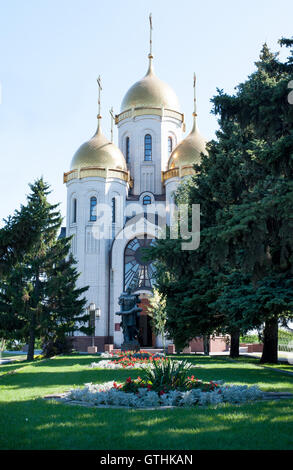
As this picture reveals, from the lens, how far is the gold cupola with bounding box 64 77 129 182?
116 feet

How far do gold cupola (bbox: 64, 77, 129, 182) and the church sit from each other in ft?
0.25

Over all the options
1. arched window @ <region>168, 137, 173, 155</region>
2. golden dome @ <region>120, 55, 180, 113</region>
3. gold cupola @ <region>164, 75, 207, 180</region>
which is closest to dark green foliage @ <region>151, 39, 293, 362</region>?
gold cupola @ <region>164, 75, 207, 180</region>

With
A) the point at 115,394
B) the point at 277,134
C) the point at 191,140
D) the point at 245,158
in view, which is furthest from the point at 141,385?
the point at 191,140

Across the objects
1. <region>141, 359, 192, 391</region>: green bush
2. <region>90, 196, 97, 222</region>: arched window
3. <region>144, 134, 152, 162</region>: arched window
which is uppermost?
<region>144, 134, 152, 162</region>: arched window

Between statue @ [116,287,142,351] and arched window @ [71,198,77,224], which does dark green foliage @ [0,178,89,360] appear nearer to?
statue @ [116,287,142,351]

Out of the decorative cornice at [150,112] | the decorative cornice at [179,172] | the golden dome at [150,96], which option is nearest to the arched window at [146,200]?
the decorative cornice at [179,172]

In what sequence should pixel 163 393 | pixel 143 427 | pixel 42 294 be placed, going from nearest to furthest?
pixel 143 427
pixel 163 393
pixel 42 294

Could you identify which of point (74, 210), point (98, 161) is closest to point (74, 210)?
point (74, 210)

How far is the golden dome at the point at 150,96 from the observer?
39.1 meters

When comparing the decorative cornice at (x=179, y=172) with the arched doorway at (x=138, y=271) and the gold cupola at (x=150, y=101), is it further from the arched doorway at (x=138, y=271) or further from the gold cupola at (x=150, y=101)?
the gold cupola at (x=150, y=101)

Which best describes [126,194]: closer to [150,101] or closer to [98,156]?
[98,156]

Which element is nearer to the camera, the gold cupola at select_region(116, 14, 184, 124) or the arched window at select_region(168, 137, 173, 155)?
the gold cupola at select_region(116, 14, 184, 124)

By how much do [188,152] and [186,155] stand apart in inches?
10.8

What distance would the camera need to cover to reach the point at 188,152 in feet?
117
